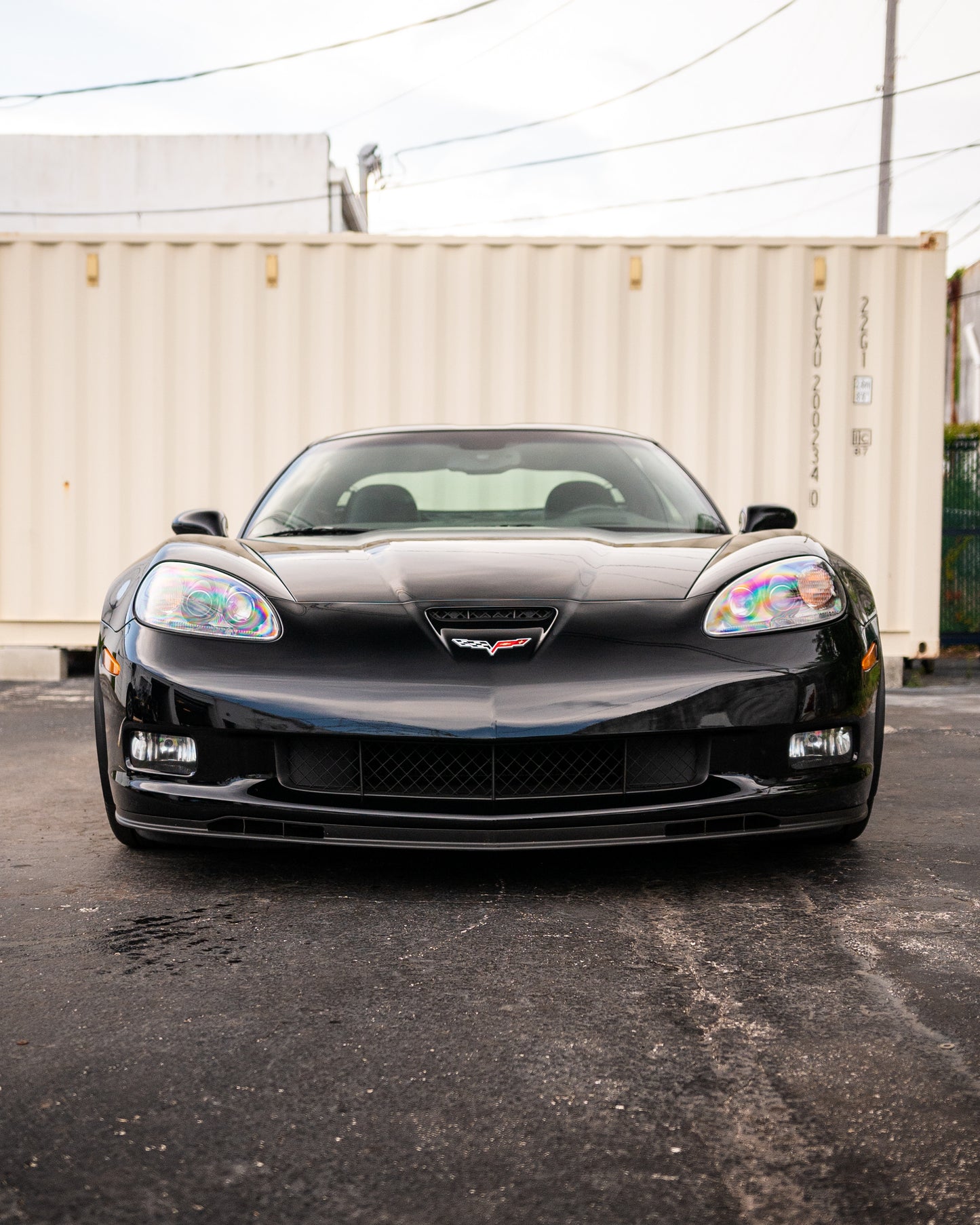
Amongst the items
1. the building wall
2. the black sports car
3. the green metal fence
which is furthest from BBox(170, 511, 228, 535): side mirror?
the building wall

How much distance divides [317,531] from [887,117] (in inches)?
858

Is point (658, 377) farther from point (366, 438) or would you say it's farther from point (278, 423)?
point (366, 438)

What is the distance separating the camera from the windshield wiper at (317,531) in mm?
3754

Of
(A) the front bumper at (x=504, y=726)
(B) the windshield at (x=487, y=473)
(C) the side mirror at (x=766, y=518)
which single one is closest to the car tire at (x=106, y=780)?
(A) the front bumper at (x=504, y=726)

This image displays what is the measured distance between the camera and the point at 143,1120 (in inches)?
65.4

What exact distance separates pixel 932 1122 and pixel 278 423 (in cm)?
662

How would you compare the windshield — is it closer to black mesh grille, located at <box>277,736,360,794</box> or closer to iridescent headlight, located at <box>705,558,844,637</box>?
iridescent headlight, located at <box>705,558,844,637</box>

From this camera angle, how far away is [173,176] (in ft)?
90.7

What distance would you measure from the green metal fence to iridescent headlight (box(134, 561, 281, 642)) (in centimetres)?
701

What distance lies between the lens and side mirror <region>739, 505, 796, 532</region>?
3.87m

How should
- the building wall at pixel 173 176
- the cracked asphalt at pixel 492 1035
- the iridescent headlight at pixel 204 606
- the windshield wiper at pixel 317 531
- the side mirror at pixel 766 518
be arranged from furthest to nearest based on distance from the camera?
1. the building wall at pixel 173 176
2. the side mirror at pixel 766 518
3. the windshield wiper at pixel 317 531
4. the iridescent headlight at pixel 204 606
5. the cracked asphalt at pixel 492 1035

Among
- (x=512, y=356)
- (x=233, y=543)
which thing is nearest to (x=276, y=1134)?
(x=233, y=543)

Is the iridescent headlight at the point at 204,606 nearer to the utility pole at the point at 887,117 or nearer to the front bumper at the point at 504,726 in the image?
the front bumper at the point at 504,726

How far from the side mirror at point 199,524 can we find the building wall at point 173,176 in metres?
25.1
